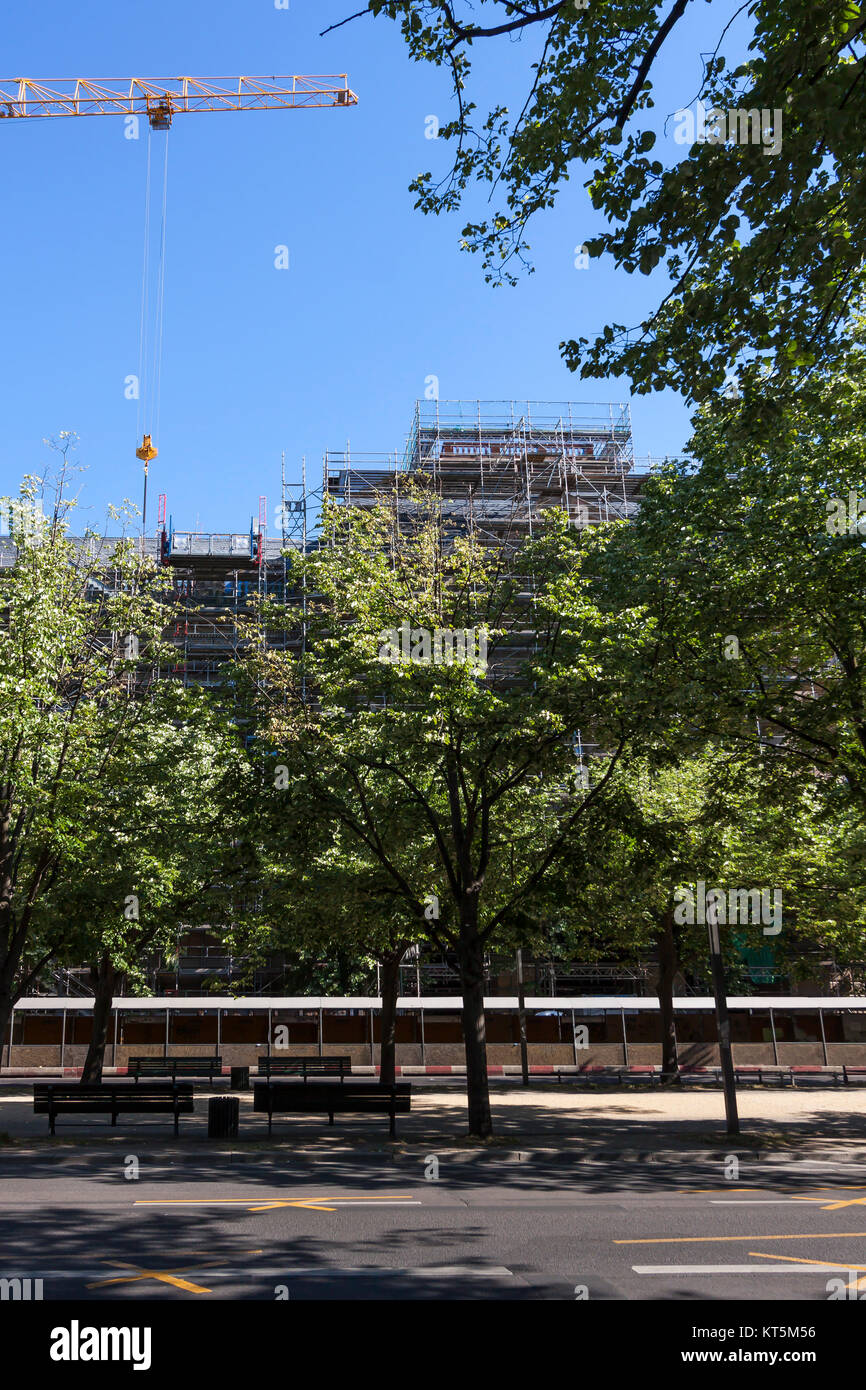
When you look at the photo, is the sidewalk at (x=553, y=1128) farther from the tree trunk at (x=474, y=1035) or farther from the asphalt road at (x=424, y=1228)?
the asphalt road at (x=424, y=1228)

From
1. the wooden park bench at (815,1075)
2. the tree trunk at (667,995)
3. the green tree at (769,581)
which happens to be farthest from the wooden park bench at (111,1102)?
the wooden park bench at (815,1075)

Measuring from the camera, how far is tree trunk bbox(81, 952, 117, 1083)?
79.8ft

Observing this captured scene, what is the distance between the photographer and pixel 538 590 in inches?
725

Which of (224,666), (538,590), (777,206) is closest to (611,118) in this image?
(777,206)

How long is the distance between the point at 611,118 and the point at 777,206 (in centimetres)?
156

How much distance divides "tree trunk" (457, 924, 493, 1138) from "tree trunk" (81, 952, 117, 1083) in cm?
1154

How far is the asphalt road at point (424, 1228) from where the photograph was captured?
22.7ft

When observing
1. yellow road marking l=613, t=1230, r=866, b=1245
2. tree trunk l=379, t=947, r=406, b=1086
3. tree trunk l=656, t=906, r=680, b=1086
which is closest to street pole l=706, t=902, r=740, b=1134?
yellow road marking l=613, t=1230, r=866, b=1245

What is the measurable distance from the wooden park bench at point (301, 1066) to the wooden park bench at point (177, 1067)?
4.27ft

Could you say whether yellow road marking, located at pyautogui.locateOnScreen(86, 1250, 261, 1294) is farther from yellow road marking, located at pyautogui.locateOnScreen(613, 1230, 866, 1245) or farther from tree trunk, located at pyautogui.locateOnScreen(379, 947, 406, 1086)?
tree trunk, located at pyautogui.locateOnScreen(379, 947, 406, 1086)

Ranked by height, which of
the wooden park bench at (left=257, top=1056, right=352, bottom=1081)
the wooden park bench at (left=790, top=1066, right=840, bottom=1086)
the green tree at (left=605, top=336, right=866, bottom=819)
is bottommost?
the wooden park bench at (left=790, top=1066, right=840, bottom=1086)

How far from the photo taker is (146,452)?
69688 mm

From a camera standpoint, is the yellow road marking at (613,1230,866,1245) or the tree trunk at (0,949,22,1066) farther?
the tree trunk at (0,949,22,1066)

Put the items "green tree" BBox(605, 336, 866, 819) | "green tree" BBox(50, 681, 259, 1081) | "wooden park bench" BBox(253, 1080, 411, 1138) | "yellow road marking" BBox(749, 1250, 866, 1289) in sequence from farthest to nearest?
"green tree" BBox(50, 681, 259, 1081) → "wooden park bench" BBox(253, 1080, 411, 1138) → "green tree" BBox(605, 336, 866, 819) → "yellow road marking" BBox(749, 1250, 866, 1289)
